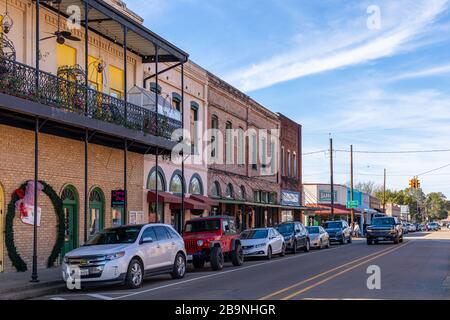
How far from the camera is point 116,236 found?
17.1 meters

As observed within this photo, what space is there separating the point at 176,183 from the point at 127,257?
49.2 ft

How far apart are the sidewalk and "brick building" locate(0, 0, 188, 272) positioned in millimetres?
1367

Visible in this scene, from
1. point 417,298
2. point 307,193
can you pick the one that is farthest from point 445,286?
point 307,193

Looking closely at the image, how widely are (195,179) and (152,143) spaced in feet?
27.9

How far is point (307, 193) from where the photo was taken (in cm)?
6994

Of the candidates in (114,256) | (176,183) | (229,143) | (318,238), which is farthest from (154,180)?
(114,256)

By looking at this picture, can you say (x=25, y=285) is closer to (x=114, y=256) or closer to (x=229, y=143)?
(x=114, y=256)

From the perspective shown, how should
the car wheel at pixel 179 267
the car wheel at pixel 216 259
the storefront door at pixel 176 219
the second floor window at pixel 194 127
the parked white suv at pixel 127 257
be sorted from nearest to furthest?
1. the parked white suv at pixel 127 257
2. the car wheel at pixel 179 267
3. the car wheel at pixel 216 259
4. the storefront door at pixel 176 219
5. the second floor window at pixel 194 127

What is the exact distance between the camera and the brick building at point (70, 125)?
741 inches

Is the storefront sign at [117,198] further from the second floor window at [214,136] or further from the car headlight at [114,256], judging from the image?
the second floor window at [214,136]

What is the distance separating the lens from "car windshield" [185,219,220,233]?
22391 millimetres

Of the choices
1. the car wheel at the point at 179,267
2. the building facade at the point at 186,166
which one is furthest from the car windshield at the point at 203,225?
the building facade at the point at 186,166

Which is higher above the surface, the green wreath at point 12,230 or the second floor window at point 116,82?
the second floor window at point 116,82

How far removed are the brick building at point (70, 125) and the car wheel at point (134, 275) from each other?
4.06 metres
